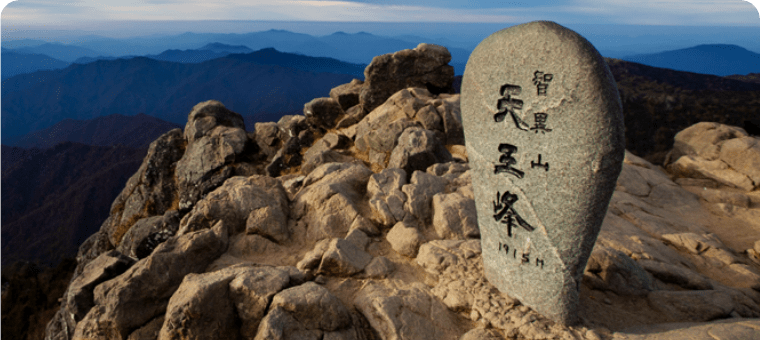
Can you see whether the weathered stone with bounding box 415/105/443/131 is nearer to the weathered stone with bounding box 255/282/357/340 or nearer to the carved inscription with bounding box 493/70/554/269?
the carved inscription with bounding box 493/70/554/269

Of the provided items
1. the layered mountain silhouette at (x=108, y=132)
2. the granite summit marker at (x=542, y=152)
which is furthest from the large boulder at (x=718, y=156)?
the layered mountain silhouette at (x=108, y=132)

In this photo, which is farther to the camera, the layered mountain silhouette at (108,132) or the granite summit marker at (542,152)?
the layered mountain silhouette at (108,132)

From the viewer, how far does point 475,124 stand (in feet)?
22.3

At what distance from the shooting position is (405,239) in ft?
31.9

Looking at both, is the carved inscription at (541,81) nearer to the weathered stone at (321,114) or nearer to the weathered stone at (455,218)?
the weathered stone at (455,218)

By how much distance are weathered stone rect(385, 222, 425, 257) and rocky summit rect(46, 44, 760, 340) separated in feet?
0.12

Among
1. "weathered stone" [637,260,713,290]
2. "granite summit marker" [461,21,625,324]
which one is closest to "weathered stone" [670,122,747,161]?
"weathered stone" [637,260,713,290]

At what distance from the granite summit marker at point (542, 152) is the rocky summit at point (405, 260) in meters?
0.97

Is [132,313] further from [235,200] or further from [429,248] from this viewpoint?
[429,248]

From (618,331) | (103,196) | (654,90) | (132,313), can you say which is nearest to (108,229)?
(132,313)

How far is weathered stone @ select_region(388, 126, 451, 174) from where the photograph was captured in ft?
45.8

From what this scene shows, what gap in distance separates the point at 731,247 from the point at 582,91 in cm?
1087

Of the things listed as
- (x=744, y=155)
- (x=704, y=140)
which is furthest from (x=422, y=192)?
(x=704, y=140)

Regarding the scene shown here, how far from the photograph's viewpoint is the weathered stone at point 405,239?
953cm
